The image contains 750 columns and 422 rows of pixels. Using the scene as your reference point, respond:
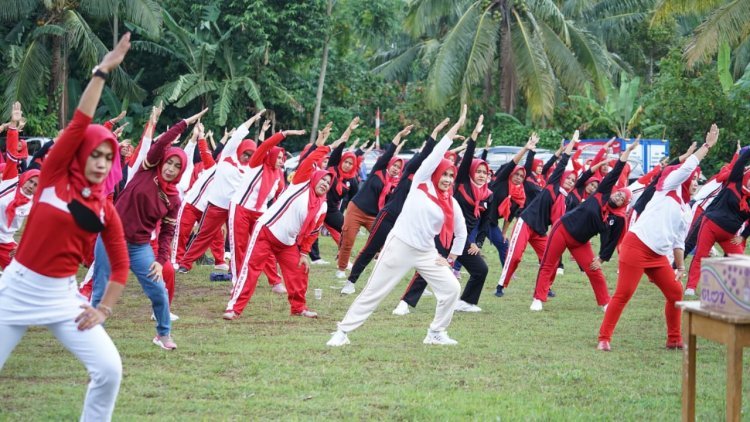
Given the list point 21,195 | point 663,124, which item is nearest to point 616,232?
point 21,195

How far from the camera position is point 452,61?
34.2 m

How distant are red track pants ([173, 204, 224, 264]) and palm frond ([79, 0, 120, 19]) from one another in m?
15.9

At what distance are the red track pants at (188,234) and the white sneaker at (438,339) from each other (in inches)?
202

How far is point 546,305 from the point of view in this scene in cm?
1355

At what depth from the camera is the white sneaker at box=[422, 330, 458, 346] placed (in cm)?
1002

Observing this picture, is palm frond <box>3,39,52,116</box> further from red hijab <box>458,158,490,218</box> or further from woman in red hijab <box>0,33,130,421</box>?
woman in red hijab <box>0,33,130,421</box>

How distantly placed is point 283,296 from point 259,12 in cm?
2043

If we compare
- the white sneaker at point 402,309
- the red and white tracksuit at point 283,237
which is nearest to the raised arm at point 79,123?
the red and white tracksuit at point 283,237

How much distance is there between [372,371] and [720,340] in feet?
11.3

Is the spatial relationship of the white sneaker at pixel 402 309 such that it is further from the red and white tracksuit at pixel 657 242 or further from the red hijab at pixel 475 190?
the red and white tracksuit at pixel 657 242

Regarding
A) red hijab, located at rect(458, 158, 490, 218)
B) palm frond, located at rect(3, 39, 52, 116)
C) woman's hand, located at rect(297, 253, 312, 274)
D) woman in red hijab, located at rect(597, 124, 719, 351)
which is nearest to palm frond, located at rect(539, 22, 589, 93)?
palm frond, located at rect(3, 39, 52, 116)

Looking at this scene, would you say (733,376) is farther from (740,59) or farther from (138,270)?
(740,59)

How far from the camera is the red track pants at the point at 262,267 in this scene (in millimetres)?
10914

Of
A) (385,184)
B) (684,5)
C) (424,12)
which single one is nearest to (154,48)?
(424,12)
